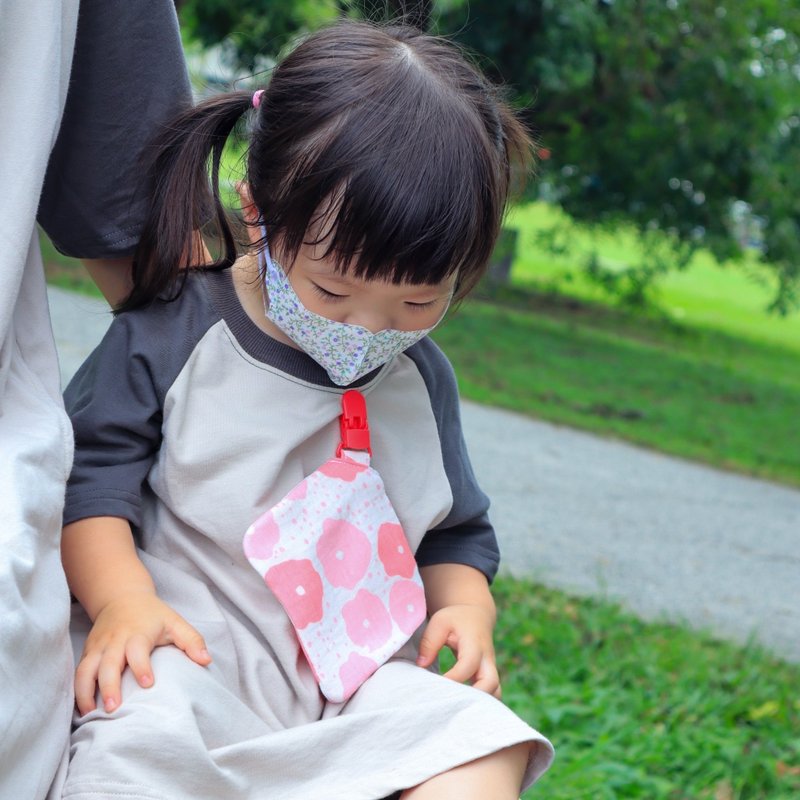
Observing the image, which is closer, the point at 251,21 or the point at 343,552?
the point at 343,552

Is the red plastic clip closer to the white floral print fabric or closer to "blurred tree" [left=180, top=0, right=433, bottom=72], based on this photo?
the white floral print fabric

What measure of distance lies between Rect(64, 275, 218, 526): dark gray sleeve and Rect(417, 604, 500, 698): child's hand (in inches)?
17.2

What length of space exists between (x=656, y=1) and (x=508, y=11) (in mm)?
1452

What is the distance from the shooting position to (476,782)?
4.53 ft

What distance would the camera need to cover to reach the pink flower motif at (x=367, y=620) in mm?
1638

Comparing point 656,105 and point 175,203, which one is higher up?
point 175,203

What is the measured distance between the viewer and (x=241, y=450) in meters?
1.62

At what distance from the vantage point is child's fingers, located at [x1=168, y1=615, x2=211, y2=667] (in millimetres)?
1466

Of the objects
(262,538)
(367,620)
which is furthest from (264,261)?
(367,620)

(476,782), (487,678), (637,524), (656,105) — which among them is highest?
(476,782)

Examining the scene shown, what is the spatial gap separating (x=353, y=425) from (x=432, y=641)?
1.04ft

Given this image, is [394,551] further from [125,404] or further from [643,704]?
[643,704]

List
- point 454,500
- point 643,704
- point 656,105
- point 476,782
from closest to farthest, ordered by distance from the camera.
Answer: point 476,782 < point 454,500 < point 643,704 < point 656,105

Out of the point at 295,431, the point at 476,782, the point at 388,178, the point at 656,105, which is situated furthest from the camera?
the point at 656,105
